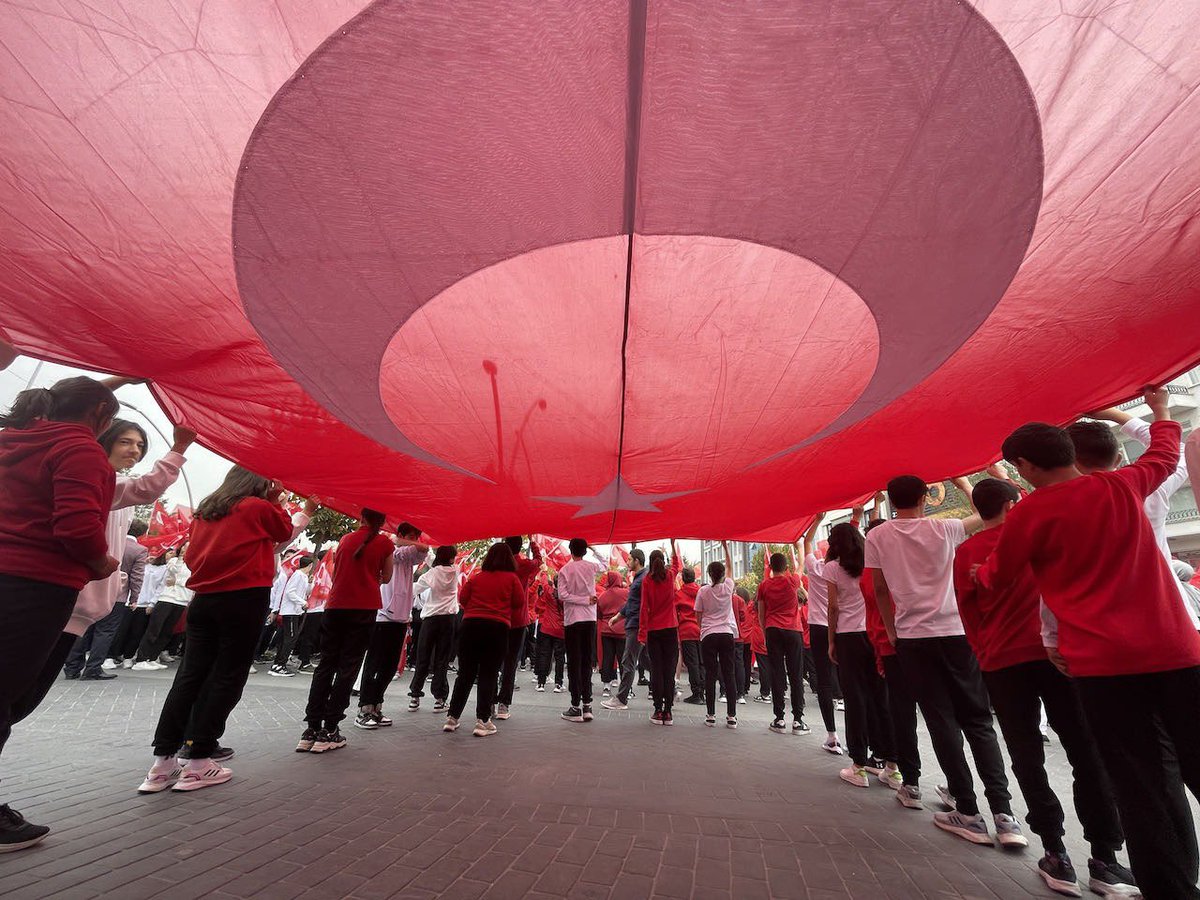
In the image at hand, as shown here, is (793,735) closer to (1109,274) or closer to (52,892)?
(1109,274)

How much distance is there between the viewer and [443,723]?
5789 mm

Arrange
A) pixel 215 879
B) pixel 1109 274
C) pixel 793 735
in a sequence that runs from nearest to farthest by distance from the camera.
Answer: pixel 215 879 → pixel 1109 274 → pixel 793 735

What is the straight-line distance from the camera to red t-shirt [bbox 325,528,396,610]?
14.7 feet

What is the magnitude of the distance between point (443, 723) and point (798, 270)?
18.6ft

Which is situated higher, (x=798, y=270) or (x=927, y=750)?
(x=798, y=270)

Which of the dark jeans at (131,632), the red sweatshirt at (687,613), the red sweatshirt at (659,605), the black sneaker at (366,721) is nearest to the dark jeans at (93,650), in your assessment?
the dark jeans at (131,632)

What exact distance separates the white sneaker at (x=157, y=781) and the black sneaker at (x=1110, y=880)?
475 centimetres

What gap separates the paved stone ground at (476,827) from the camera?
214cm

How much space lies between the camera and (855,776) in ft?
12.7

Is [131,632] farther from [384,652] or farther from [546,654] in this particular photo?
[546,654]

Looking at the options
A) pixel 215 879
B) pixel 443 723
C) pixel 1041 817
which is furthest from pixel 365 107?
pixel 443 723

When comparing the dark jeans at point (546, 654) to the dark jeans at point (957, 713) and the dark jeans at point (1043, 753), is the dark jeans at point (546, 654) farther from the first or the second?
the dark jeans at point (1043, 753)

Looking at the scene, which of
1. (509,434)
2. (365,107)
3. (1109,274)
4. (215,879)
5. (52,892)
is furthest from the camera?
(509,434)

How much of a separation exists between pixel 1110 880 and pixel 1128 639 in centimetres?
130
